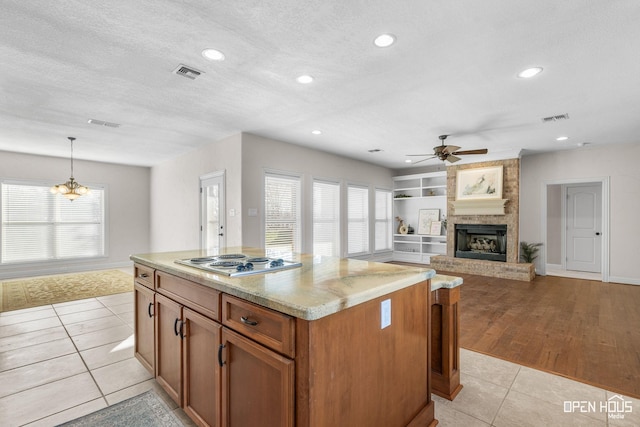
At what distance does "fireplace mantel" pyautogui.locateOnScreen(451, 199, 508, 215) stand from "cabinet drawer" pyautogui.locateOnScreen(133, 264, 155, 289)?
6.56 meters

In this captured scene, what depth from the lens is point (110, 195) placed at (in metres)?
7.55

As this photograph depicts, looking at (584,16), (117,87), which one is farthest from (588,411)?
(117,87)

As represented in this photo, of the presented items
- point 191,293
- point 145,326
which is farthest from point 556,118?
point 145,326

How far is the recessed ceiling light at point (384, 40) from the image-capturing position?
2330 millimetres

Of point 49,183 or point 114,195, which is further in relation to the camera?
point 114,195

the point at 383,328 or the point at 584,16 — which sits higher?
the point at 584,16

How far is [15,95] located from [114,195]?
4613 mm

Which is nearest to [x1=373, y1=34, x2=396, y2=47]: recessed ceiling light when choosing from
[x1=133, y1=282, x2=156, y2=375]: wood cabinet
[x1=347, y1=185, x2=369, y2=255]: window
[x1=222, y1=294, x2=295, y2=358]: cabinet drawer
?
[x1=222, y1=294, x2=295, y2=358]: cabinet drawer

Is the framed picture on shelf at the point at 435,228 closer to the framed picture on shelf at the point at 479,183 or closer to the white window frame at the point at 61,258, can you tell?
the framed picture on shelf at the point at 479,183

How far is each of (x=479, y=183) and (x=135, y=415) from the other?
23.3ft

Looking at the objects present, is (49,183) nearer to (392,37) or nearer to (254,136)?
(254,136)

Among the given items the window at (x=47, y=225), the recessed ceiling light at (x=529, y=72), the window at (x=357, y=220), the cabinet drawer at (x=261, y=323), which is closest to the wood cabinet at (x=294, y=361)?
the cabinet drawer at (x=261, y=323)

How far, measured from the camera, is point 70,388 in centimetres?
225

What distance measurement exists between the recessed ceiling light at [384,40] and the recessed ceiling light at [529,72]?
1468mm
